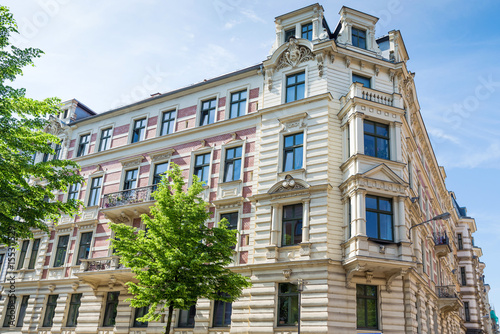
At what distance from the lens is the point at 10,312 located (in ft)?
101

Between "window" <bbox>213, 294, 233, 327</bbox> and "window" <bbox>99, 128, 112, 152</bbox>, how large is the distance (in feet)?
51.0

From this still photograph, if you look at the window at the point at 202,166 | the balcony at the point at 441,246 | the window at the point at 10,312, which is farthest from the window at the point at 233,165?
the window at the point at 10,312

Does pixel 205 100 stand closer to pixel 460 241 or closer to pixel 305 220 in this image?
pixel 305 220

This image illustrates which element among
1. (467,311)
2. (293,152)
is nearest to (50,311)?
(293,152)

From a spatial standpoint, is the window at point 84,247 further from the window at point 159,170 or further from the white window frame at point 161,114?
the white window frame at point 161,114

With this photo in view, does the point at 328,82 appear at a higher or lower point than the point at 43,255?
higher

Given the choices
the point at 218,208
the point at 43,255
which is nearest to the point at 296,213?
the point at 218,208

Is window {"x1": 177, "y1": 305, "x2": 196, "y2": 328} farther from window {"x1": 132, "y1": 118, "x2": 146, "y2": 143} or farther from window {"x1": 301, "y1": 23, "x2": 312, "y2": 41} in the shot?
window {"x1": 301, "y1": 23, "x2": 312, "y2": 41}

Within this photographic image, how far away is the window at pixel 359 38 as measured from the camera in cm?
2627

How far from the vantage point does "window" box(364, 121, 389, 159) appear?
880 inches

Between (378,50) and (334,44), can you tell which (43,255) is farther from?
(378,50)

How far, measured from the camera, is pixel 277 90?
26016 mm

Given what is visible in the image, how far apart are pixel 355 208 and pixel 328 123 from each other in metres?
5.20

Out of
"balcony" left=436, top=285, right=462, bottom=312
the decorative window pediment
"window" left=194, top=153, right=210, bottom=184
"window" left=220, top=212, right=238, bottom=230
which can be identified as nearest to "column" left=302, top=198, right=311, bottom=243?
the decorative window pediment
